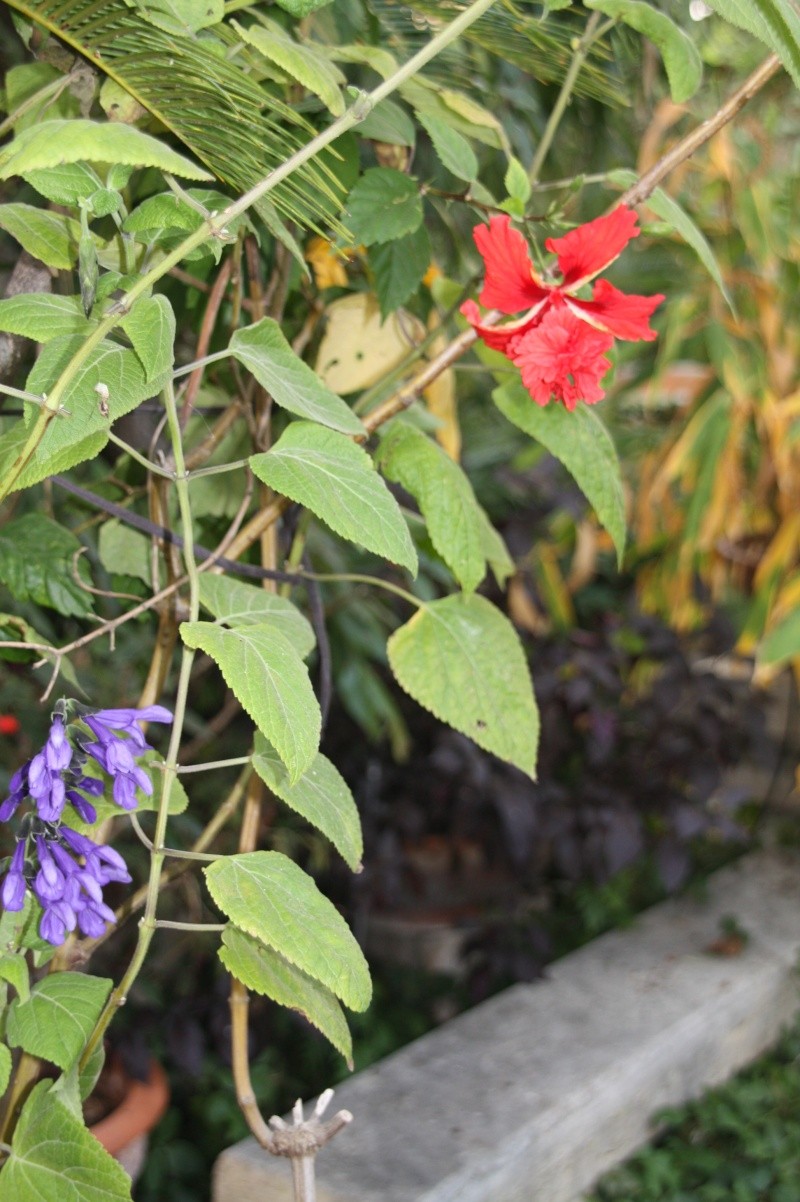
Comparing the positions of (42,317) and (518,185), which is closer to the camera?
(42,317)

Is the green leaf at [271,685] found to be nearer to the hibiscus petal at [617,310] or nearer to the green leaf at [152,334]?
the green leaf at [152,334]

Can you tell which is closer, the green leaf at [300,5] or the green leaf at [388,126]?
the green leaf at [300,5]

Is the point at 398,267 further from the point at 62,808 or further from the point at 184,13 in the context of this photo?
the point at 62,808

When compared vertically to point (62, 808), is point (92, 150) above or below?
above

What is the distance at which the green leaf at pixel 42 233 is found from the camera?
63 cm

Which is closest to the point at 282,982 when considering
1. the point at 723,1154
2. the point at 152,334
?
the point at 152,334

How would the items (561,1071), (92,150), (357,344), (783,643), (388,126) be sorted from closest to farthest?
(92,150), (388,126), (357,344), (561,1071), (783,643)

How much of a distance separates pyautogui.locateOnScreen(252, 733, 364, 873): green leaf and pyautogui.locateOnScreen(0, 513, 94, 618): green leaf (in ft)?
0.64

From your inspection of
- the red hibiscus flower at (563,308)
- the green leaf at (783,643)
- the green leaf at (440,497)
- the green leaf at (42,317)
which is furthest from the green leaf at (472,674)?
the green leaf at (783,643)

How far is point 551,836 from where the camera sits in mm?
1965

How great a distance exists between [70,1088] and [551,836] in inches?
54.9

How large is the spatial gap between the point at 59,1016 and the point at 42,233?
385mm

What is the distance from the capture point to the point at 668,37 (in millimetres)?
725

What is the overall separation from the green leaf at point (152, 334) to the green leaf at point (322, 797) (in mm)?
205
